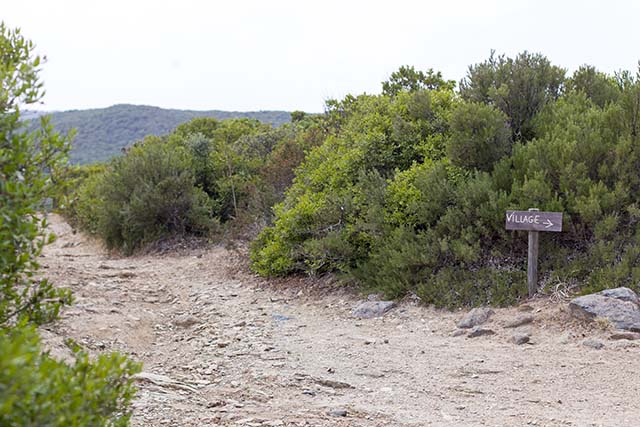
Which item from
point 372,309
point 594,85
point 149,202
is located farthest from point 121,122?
point 372,309

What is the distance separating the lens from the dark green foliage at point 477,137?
394 inches

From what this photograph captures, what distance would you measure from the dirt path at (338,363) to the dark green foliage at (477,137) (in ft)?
8.50

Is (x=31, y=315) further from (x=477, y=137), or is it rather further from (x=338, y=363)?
(x=477, y=137)

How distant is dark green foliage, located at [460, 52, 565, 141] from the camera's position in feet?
35.7

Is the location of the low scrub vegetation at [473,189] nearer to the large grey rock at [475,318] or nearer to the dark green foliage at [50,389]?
the large grey rock at [475,318]

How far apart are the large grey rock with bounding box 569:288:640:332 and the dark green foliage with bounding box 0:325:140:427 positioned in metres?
6.16

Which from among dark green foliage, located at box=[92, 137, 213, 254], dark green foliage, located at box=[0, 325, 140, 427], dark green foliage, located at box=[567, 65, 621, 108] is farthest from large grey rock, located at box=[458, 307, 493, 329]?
dark green foliage, located at box=[92, 137, 213, 254]

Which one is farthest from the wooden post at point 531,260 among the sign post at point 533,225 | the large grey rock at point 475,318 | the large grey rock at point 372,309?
the large grey rock at point 372,309

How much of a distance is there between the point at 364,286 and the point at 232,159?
9.68 meters

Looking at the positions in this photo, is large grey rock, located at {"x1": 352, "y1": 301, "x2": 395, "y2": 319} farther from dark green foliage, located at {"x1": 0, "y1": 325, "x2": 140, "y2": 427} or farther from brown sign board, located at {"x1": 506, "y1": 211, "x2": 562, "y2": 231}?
dark green foliage, located at {"x1": 0, "y1": 325, "x2": 140, "y2": 427}

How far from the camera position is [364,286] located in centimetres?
1010

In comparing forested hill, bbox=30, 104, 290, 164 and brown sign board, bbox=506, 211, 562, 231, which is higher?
forested hill, bbox=30, 104, 290, 164

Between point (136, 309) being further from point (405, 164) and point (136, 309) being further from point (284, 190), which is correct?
point (284, 190)

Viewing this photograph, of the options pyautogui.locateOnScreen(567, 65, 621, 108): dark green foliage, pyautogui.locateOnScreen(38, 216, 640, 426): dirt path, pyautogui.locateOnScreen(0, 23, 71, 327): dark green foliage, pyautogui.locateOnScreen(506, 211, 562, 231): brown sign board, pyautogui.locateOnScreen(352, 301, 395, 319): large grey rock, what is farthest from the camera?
pyautogui.locateOnScreen(567, 65, 621, 108): dark green foliage
